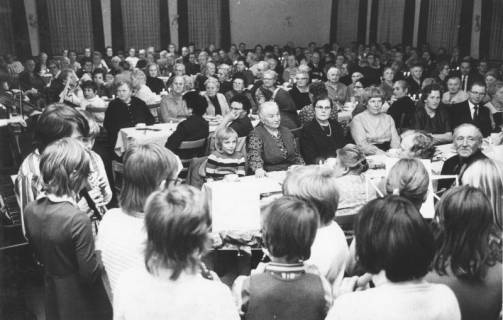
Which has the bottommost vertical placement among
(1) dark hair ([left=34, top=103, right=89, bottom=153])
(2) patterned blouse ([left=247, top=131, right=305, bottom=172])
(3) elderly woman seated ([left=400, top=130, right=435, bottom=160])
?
(2) patterned blouse ([left=247, top=131, right=305, bottom=172])

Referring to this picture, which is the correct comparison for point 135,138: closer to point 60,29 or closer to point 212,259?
point 212,259

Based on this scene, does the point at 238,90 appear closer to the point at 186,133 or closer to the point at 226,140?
the point at 186,133

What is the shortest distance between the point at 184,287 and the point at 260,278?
0.41m

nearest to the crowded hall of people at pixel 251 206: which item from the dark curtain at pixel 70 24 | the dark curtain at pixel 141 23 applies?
the dark curtain at pixel 70 24

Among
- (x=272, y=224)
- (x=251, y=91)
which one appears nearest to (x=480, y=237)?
(x=272, y=224)

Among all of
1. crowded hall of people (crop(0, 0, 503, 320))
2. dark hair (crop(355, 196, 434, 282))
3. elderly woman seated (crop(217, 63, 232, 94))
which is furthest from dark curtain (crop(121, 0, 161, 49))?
dark hair (crop(355, 196, 434, 282))

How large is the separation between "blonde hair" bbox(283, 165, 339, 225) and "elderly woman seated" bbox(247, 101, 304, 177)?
2.19 meters

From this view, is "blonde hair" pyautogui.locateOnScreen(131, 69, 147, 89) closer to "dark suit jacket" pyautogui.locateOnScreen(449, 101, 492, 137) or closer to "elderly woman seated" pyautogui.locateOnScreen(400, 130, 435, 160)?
"dark suit jacket" pyautogui.locateOnScreen(449, 101, 492, 137)

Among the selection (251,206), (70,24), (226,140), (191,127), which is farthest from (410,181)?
(70,24)

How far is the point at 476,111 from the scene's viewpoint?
5.96 metres

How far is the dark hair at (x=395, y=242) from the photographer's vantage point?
171 cm

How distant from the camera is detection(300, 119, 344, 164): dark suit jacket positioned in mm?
5176

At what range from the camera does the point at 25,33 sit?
13391 millimetres

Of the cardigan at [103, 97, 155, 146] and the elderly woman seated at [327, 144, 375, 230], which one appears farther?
the cardigan at [103, 97, 155, 146]
